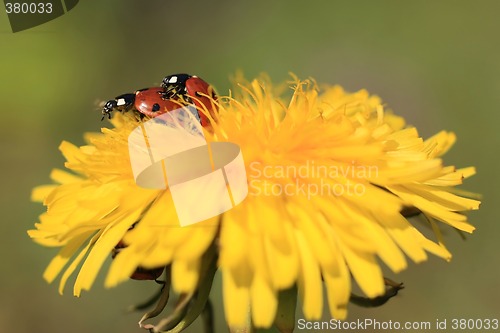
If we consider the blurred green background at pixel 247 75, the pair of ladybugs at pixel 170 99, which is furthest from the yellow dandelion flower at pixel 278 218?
the blurred green background at pixel 247 75

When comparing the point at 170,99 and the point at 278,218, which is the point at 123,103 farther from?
the point at 278,218

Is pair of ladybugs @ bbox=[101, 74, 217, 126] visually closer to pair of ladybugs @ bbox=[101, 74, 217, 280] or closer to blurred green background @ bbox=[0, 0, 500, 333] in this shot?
pair of ladybugs @ bbox=[101, 74, 217, 280]

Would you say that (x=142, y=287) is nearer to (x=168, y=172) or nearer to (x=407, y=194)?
(x=168, y=172)

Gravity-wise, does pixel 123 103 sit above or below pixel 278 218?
above

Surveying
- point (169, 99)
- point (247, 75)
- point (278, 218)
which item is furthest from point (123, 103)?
point (247, 75)

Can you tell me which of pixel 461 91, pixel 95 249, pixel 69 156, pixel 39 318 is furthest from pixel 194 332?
pixel 461 91

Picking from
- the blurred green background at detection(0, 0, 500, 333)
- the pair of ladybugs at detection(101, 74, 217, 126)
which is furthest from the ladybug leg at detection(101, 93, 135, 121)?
the blurred green background at detection(0, 0, 500, 333)
